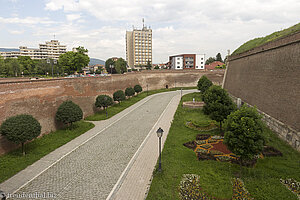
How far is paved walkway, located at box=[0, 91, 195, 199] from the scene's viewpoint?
9.44 metres

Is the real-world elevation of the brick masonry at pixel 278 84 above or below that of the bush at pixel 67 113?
above

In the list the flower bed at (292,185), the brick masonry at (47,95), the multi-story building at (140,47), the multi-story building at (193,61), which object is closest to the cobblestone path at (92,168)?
the brick masonry at (47,95)

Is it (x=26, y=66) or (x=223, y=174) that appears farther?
(x=26, y=66)

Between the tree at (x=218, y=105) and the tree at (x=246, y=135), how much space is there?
17.7 ft

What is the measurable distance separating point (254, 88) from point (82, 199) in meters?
19.8

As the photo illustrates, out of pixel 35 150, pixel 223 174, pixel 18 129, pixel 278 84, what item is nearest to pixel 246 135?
pixel 223 174

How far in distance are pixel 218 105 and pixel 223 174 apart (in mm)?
6816

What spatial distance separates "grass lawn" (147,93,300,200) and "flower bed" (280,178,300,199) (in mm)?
258

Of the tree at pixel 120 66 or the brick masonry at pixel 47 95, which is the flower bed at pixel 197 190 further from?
the tree at pixel 120 66

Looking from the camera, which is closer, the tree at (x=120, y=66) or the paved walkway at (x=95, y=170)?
the paved walkway at (x=95, y=170)

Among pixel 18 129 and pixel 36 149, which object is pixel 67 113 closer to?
pixel 36 149

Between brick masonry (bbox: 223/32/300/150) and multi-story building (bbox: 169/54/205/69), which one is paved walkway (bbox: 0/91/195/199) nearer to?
brick masonry (bbox: 223/32/300/150)

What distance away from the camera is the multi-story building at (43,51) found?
100m

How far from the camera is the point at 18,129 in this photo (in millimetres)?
12711
